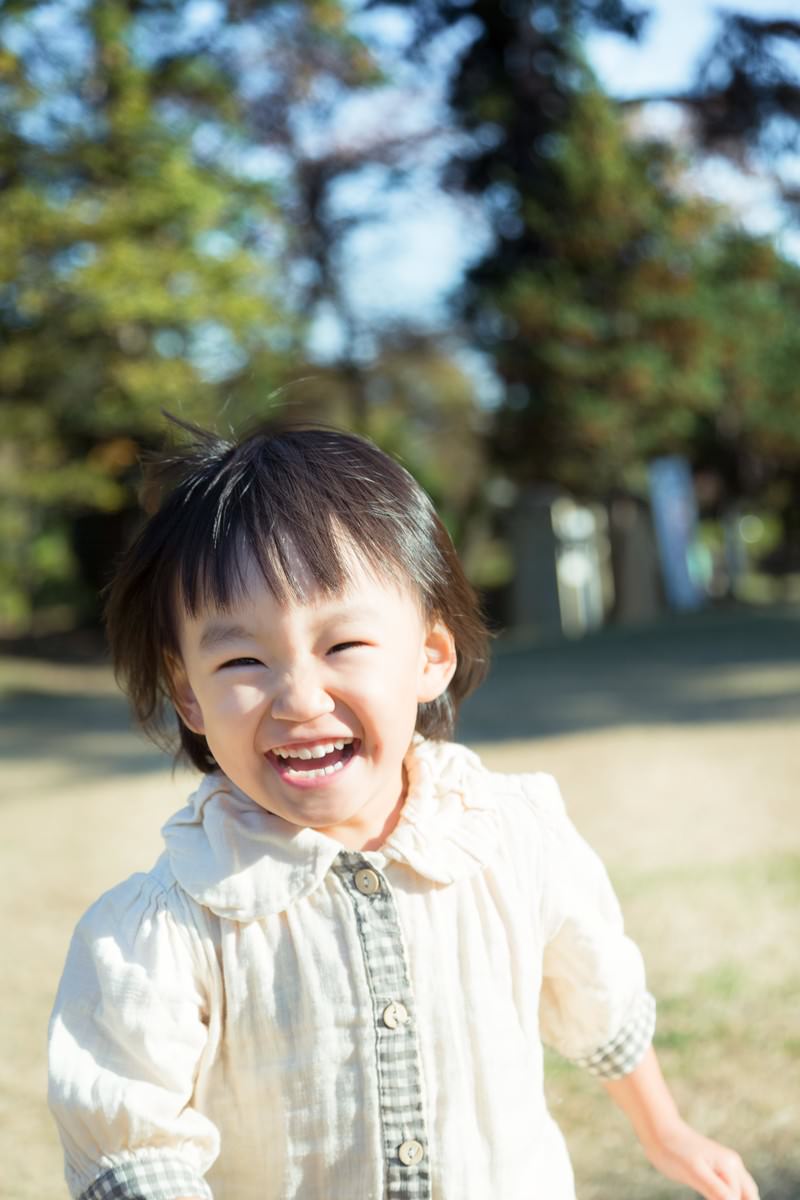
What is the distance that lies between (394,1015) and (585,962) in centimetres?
27

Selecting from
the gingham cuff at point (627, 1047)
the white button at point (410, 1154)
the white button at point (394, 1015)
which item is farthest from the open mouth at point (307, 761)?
the gingham cuff at point (627, 1047)

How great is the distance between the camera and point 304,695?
1.23 meters

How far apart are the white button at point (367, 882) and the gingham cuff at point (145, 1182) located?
287 mm

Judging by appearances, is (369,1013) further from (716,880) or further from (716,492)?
(716,492)

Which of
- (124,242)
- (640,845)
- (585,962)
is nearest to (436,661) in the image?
(585,962)

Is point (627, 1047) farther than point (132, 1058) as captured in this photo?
Yes

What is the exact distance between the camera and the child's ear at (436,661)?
141 cm

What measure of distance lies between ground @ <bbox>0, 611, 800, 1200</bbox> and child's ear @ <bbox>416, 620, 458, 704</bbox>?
2.76ft

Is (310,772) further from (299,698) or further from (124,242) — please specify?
(124,242)

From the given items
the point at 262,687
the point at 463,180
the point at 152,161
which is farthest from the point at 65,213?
the point at 262,687

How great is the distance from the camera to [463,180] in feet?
48.4

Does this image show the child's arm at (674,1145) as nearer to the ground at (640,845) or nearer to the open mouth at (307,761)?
the ground at (640,845)

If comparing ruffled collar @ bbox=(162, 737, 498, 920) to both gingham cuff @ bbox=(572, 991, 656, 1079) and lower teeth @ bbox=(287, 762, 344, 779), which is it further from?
gingham cuff @ bbox=(572, 991, 656, 1079)

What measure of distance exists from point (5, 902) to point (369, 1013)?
268 centimetres
